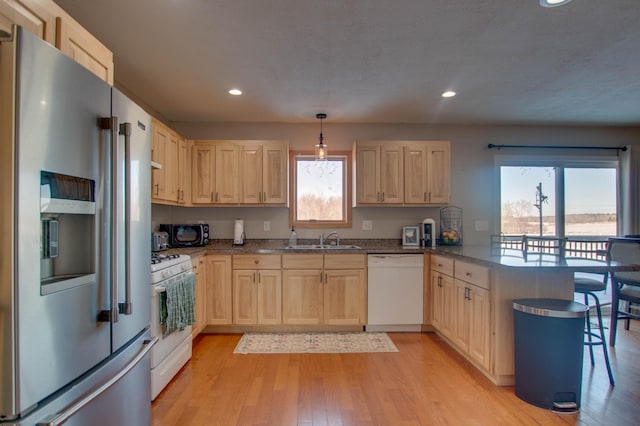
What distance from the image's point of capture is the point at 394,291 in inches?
141

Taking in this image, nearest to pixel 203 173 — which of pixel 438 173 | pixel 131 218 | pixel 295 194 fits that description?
pixel 295 194

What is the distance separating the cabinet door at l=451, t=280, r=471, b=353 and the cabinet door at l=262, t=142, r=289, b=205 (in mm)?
2088

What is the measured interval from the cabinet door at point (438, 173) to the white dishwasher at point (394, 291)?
852mm

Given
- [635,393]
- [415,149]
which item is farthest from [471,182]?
[635,393]

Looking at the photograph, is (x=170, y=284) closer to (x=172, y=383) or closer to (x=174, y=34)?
(x=172, y=383)

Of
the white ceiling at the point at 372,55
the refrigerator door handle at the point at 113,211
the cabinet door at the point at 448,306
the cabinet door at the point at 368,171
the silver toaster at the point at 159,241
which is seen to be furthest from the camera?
the cabinet door at the point at 368,171

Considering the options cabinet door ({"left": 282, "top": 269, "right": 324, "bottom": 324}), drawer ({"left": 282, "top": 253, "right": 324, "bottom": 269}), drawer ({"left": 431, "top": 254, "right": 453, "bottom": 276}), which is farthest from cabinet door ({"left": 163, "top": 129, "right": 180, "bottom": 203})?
drawer ({"left": 431, "top": 254, "right": 453, "bottom": 276})

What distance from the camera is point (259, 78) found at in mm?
2859

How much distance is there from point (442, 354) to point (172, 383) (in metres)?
2.29

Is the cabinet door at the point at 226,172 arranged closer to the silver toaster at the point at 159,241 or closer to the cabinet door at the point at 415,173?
the silver toaster at the point at 159,241

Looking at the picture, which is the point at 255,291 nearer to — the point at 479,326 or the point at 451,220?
the point at 479,326

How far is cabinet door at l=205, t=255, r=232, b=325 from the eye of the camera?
11.5ft

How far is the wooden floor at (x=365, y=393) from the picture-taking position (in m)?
2.05

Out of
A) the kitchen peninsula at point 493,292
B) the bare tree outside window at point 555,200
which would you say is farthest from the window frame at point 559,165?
the kitchen peninsula at point 493,292
